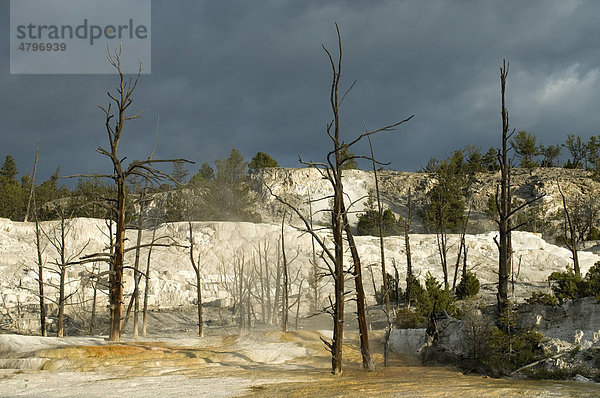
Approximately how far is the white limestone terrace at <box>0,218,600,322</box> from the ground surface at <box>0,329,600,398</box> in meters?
20.2

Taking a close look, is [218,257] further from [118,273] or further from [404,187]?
[404,187]

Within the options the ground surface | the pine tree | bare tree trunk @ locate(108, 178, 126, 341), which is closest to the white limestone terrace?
the ground surface

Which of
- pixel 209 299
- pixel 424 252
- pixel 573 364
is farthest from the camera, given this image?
pixel 424 252

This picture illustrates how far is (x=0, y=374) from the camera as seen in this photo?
1127cm

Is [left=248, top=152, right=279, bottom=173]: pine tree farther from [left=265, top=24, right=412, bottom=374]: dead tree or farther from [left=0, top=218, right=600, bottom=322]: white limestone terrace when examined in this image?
[left=265, top=24, right=412, bottom=374]: dead tree

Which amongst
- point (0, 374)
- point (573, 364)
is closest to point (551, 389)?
point (573, 364)

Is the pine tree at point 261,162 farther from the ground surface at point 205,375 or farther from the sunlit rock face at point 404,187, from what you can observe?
the ground surface at point 205,375

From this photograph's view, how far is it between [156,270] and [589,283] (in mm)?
33090

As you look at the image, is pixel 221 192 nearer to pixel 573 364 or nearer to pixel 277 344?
pixel 277 344

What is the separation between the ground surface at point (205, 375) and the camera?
10.1m

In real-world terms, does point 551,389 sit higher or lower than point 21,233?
lower

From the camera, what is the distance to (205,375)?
12.4m

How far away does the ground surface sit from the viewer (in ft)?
33.1

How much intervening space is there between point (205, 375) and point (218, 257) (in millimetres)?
34727
